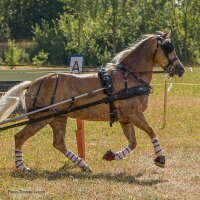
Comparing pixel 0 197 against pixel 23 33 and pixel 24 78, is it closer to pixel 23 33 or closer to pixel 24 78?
pixel 24 78

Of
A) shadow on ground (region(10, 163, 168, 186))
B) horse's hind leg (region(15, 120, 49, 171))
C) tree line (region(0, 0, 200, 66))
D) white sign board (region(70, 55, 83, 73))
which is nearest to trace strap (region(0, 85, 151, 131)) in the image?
horse's hind leg (region(15, 120, 49, 171))

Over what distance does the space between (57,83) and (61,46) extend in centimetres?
5104

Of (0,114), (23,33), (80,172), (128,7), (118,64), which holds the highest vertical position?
(118,64)

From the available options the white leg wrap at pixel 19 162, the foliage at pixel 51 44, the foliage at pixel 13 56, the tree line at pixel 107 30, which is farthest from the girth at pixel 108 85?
the foliage at pixel 51 44

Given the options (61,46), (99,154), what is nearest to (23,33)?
(61,46)

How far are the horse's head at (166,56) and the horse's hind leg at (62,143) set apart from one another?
187 centimetres

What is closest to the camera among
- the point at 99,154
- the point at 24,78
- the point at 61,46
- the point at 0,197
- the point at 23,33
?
the point at 0,197

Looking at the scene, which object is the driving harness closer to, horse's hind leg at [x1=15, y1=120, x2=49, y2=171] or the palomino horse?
the palomino horse

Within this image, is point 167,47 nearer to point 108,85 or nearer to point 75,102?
point 108,85

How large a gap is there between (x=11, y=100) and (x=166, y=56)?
265cm

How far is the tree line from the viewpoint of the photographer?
56719 millimetres

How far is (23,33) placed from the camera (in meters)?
78.9

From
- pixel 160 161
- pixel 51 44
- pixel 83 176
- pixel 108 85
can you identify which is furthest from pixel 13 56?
pixel 83 176

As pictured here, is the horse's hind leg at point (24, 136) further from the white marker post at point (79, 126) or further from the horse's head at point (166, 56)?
the horse's head at point (166, 56)
